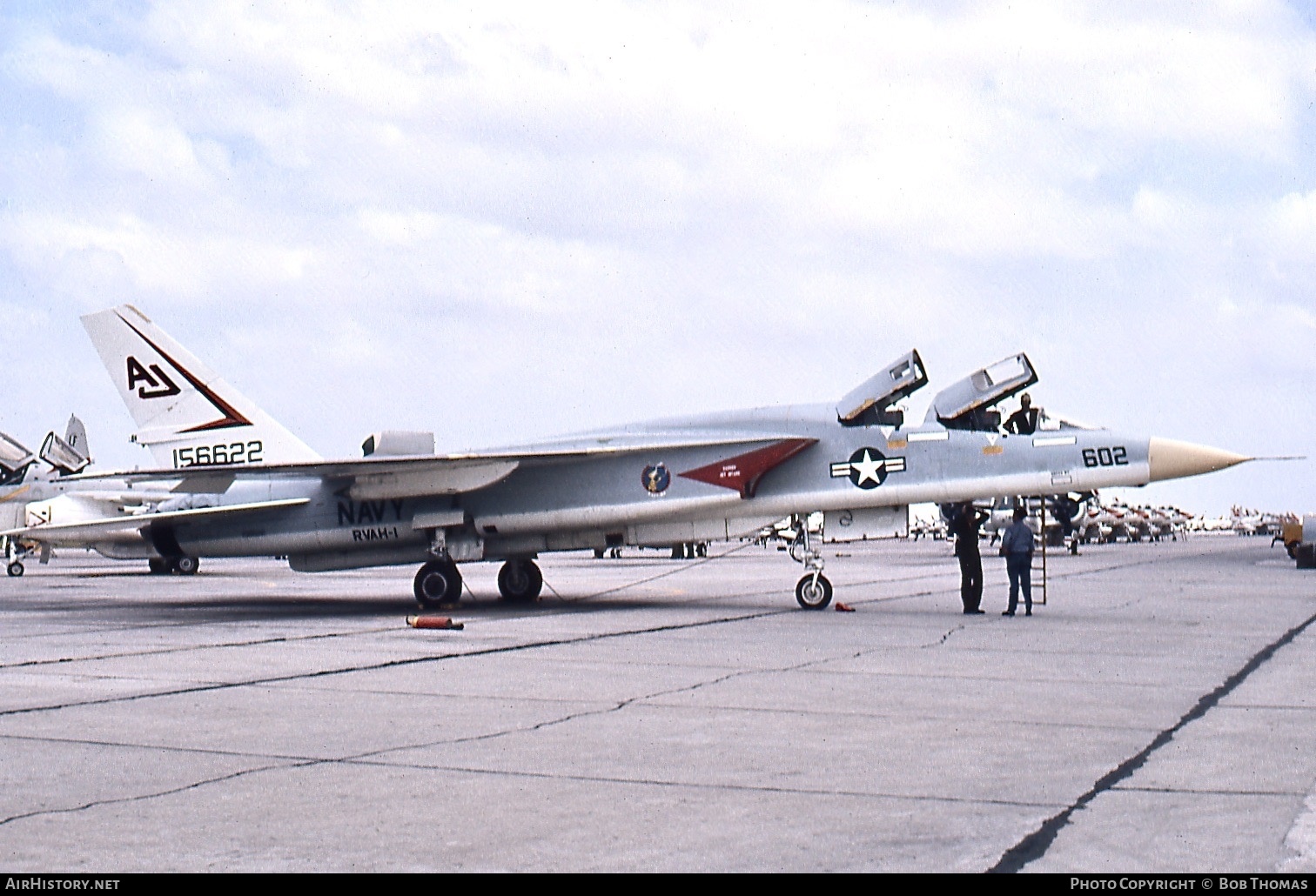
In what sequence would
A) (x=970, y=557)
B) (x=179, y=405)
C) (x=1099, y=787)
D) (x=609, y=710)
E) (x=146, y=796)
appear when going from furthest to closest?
(x=179, y=405)
(x=970, y=557)
(x=609, y=710)
(x=1099, y=787)
(x=146, y=796)

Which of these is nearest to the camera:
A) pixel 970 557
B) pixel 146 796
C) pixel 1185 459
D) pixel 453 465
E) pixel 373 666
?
pixel 146 796

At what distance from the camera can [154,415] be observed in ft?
63.9

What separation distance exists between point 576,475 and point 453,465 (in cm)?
164

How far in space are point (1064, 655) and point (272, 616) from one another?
9892 mm

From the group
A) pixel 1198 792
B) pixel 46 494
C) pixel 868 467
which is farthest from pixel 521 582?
pixel 46 494

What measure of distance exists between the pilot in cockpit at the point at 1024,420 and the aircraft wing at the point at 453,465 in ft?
8.21

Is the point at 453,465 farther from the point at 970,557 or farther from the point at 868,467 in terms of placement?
the point at 970,557

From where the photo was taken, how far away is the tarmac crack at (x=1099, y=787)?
455cm

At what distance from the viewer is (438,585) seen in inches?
715

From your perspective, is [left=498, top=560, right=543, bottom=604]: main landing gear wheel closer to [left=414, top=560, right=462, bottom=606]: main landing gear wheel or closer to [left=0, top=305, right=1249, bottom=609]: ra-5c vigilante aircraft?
[left=0, top=305, right=1249, bottom=609]: ra-5c vigilante aircraft

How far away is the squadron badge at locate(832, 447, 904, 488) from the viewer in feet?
56.3

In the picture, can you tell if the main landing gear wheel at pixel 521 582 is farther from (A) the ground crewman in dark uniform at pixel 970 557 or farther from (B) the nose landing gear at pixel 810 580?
(A) the ground crewman in dark uniform at pixel 970 557

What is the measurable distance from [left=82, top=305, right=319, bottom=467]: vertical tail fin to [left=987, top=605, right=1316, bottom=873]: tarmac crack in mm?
13589

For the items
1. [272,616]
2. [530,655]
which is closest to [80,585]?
[272,616]
